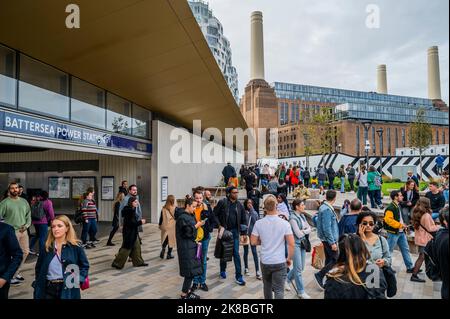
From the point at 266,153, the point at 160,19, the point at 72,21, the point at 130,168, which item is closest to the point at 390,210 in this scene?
the point at 160,19

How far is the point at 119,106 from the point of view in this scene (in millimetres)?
12820

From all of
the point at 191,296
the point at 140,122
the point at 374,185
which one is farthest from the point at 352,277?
the point at 140,122

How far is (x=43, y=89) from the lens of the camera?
8742mm

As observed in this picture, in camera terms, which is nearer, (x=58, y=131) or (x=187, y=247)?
(x=187, y=247)

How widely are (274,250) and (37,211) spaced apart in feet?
21.0

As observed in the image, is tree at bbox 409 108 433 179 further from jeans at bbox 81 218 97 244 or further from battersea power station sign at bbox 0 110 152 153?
jeans at bbox 81 218 97 244

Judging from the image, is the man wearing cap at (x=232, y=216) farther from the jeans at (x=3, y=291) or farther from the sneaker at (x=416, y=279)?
the jeans at (x=3, y=291)

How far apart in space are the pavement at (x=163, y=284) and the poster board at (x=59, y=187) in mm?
8046

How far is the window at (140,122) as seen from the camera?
1396 cm

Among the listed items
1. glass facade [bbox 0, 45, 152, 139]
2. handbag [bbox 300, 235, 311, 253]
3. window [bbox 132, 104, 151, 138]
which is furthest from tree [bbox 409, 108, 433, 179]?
handbag [bbox 300, 235, 311, 253]

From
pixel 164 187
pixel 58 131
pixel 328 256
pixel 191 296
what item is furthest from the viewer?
pixel 164 187

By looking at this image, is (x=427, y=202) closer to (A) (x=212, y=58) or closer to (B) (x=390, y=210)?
(B) (x=390, y=210)

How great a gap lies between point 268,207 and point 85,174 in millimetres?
13182

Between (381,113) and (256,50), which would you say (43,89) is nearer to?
(256,50)
